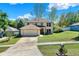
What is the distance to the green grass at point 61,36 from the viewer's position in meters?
4.63

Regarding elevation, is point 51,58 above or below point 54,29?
below

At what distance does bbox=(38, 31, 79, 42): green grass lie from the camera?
4633mm

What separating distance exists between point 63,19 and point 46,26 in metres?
0.23

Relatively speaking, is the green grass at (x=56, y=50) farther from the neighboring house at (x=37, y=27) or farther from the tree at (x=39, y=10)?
the tree at (x=39, y=10)

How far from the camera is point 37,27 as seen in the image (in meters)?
4.67

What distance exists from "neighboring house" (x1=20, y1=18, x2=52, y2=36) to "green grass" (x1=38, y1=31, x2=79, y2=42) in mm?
Result: 64

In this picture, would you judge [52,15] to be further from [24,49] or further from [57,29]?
[24,49]

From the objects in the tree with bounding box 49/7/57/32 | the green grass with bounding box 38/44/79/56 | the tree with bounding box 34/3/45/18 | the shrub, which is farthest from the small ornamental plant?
the tree with bounding box 34/3/45/18

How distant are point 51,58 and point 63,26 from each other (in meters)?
0.42

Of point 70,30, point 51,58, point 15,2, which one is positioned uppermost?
point 15,2

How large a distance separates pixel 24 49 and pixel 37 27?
0.31 m

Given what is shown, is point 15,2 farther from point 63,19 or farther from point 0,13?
point 63,19

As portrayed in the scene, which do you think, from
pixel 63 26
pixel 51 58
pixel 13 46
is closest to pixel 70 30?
pixel 63 26

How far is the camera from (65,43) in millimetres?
4641
